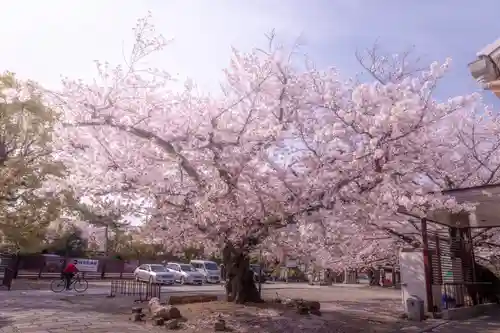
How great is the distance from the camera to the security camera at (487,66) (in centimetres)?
562

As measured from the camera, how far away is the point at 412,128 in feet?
29.0

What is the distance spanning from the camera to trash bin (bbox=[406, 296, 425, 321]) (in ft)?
41.0

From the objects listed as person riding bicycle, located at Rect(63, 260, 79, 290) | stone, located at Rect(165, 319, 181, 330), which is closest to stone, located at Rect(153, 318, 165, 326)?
stone, located at Rect(165, 319, 181, 330)

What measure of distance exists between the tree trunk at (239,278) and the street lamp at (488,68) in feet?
28.9

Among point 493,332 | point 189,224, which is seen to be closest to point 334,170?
point 189,224

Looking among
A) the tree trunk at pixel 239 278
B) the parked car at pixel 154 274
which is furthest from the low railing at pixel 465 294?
the parked car at pixel 154 274

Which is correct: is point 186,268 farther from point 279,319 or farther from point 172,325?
point 172,325

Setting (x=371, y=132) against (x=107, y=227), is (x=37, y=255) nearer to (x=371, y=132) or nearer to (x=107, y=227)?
(x=107, y=227)

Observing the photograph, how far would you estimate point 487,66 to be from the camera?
5.65 metres

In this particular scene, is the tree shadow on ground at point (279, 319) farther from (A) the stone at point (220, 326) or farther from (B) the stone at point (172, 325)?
(B) the stone at point (172, 325)

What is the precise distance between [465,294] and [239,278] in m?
8.82

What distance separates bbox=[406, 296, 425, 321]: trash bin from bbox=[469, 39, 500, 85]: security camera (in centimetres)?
907

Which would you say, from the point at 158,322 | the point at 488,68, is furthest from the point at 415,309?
the point at 488,68

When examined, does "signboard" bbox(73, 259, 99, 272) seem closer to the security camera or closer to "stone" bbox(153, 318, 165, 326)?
"stone" bbox(153, 318, 165, 326)
